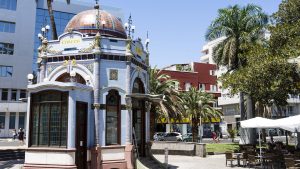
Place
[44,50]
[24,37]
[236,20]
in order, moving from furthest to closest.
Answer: [24,37]
[236,20]
[44,50]

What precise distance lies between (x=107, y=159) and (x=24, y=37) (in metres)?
40.1

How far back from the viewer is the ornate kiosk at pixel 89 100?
1521 centimetres

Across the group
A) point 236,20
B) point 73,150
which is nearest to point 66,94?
point 73,150

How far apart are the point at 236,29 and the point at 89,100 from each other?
20.2 metres

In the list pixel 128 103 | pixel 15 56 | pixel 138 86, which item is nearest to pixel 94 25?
pixel 138 86

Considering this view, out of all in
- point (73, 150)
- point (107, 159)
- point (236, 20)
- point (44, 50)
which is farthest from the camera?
point (236, 20)

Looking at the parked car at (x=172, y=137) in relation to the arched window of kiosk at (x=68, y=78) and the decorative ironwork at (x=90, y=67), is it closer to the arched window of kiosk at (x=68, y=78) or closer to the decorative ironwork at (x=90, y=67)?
the arched window of kiosk at (x=68, y=78)

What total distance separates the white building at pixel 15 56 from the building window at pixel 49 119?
1371 inches

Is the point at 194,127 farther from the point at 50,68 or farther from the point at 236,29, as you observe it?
the point at 50,68

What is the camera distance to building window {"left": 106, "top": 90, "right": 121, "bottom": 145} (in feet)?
55.9

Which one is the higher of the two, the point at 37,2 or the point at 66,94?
the point at 37,2

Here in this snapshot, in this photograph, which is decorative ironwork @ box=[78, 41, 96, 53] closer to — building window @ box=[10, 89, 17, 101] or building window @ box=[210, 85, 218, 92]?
building window @ box=[10, 89, 17, 101]

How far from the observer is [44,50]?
18.3 m

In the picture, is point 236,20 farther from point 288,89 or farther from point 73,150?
point 73,150
